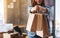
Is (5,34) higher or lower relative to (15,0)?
lower

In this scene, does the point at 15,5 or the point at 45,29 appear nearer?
the point at 45,29

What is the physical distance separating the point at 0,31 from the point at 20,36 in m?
0.28

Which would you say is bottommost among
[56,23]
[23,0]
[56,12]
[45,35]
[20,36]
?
[20,36]

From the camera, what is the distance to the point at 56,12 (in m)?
1.25

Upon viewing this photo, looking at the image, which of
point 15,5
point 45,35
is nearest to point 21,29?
point 15,5

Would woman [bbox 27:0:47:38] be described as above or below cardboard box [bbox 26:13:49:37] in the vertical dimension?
above

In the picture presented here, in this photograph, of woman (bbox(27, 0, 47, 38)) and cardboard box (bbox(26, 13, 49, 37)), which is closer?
cardboard box (bbox(26, 13, 49, 37))

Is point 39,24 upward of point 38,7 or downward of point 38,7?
downward

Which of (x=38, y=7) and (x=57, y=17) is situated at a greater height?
(x=38, y=7)

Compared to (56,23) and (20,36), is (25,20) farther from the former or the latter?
(56,23)

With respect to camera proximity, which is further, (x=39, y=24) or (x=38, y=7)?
(x=38, y=7)

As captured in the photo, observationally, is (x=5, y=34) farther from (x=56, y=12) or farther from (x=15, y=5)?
(x=56, y=12)

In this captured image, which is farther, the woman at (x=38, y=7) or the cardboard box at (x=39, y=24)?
the woman at (x=38, y=7)

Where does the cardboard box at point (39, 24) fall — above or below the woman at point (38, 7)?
below
